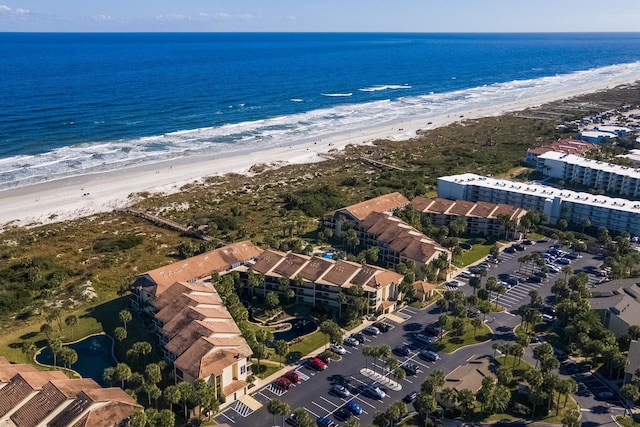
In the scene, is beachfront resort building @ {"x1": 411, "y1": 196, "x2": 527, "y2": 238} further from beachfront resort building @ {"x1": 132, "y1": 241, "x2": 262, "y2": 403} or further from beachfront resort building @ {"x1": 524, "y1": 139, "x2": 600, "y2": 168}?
beachfront resort building @ {"x1": 524, "y1": 139, "x2": 600, "y2": 168}

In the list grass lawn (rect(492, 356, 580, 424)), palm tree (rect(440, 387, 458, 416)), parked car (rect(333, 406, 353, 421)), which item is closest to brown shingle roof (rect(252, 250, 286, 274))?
parked car (rect(333, 406, 353, 421))

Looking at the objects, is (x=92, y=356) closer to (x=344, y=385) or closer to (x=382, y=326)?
(x=344, y=385)

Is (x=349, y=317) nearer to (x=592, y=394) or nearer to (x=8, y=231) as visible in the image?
(x=592, y=394)

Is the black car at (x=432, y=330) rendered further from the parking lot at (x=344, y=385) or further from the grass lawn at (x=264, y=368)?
the grass lawn at (x=264, y=368)

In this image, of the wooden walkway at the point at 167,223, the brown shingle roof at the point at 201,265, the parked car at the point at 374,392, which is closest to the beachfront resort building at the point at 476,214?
the brown shingle roof at the point at 201,265

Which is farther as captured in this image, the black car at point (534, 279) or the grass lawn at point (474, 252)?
the grass lawn at point (474, 252)

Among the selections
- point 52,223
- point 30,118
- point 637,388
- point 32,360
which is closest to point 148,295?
point 32,360
